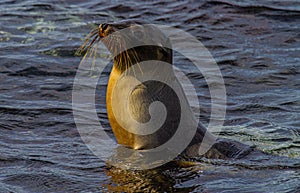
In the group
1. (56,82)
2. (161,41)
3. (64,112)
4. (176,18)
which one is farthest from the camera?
(176,18)

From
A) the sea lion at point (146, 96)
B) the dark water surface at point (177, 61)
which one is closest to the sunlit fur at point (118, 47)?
the sea lion at point (146, 96)

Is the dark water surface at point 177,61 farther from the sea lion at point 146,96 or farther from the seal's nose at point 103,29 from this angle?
the seal's nose at point 103,29

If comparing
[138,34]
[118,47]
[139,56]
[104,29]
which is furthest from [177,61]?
[104,29]

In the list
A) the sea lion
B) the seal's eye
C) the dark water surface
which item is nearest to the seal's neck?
the sea lion

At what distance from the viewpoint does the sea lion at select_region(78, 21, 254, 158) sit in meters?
6.81

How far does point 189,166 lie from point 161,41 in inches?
54.6

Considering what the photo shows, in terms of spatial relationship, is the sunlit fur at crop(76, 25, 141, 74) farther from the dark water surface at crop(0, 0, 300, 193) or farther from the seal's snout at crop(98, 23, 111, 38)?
the dark water surface at crop(0, 0, 300, 193)

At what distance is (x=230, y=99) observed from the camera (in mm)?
9539

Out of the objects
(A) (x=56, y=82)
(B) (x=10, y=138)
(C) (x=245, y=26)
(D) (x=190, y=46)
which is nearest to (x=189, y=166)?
(B) (x=10, y=138)

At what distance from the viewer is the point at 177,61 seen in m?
11.1

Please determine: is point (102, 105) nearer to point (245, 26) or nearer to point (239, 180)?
point (239, 180)

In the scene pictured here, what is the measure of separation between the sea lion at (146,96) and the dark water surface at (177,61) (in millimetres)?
280

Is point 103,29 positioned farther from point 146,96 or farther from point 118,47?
point 146,96

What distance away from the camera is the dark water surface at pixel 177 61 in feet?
21.4
